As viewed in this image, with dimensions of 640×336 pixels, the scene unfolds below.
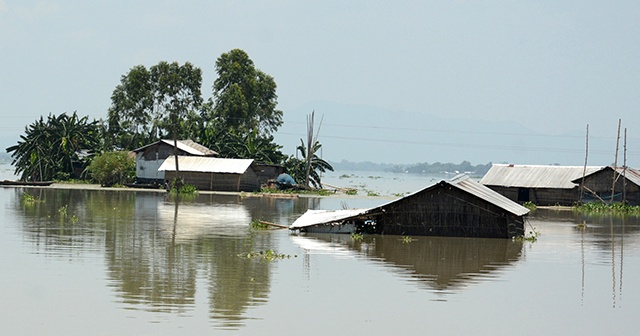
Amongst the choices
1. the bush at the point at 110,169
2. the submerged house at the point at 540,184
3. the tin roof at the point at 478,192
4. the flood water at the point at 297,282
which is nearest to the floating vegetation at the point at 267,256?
the flood water at the point at 297,282

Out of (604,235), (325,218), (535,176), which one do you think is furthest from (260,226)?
(535,176)

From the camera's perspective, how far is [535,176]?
56219 mm

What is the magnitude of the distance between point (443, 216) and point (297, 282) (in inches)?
420

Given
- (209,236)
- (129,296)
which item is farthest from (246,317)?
(209,236)

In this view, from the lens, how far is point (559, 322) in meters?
16.0

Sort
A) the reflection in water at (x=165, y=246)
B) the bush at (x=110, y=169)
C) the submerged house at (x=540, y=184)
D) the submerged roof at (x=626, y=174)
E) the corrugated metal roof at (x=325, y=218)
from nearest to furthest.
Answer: the reflection in water at (x=165, y=246) → the corrugated metal roof at (x=325, y=218) → the submerged roof at (x=626, y=174) → the submerged house at (x=540, y=184) → the bush at (x=110, y=169)

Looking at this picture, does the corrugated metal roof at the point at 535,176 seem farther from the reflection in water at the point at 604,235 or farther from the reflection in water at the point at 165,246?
the reflection in water at the point at 165,246

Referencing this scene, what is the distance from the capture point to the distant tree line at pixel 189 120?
7044 centimetres

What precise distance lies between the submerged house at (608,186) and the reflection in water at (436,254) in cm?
2731

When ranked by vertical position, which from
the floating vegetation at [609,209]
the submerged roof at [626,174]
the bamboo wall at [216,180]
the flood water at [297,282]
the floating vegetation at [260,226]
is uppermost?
the submerged roof at [626,174]

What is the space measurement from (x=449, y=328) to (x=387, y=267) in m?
7.21

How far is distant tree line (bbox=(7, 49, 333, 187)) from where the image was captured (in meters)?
70.4

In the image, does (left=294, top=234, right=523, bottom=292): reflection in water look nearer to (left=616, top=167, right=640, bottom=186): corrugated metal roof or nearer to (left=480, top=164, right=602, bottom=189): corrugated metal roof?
(left=480, top=164, right=602, bottom=189): corrugated metal roof

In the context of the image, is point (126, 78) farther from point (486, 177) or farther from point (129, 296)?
point (129, 296)
